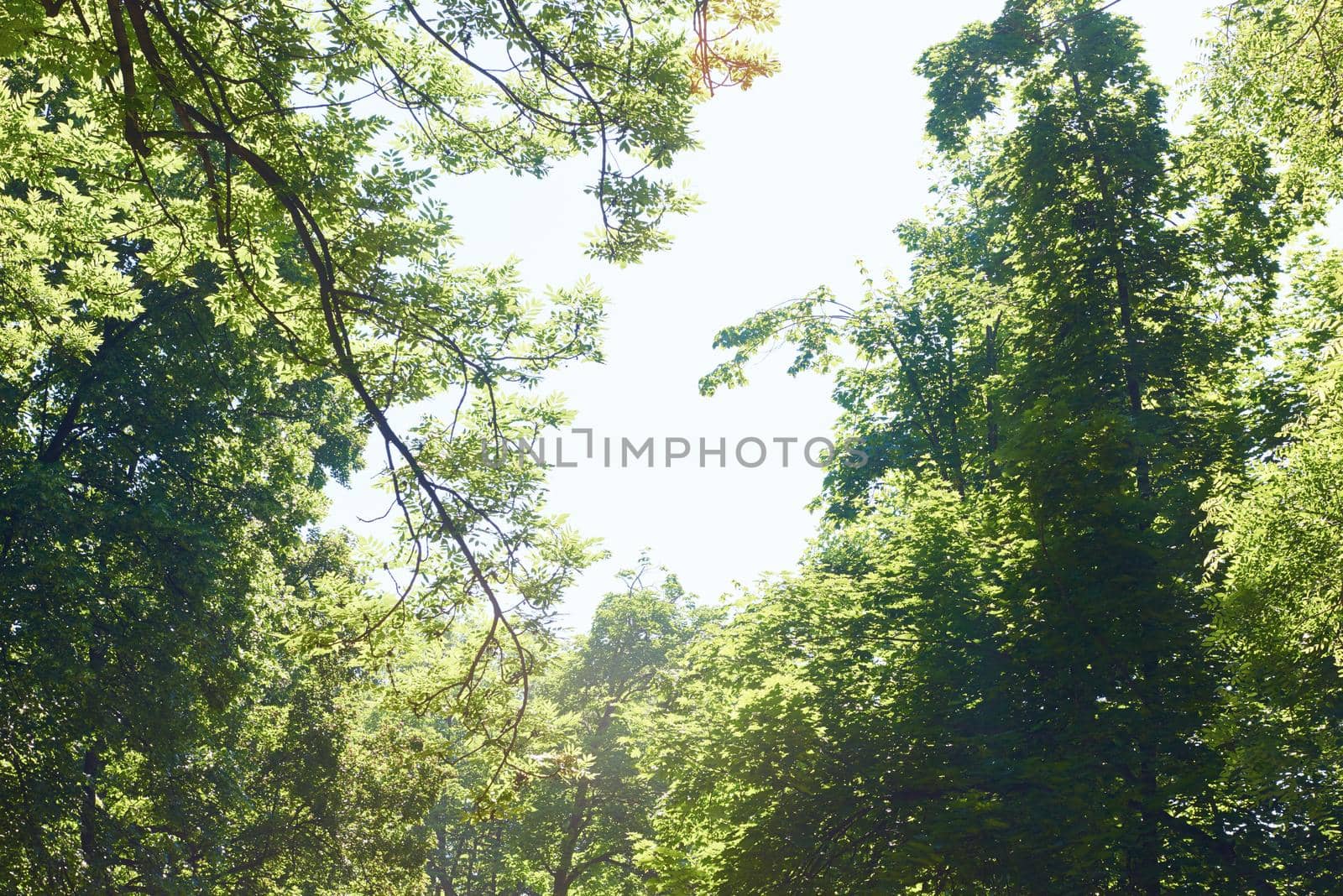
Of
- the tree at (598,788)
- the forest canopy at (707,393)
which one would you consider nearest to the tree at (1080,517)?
the forest canopy at (707,393)

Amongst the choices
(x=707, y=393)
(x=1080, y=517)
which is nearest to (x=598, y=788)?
(x=707, y=393)

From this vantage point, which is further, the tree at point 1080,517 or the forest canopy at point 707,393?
the tree at point 1080,517

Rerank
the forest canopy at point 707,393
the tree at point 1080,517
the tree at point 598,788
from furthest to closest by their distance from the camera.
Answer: the tree at point 598,788 < the tree at point 1080,517 < the forest canopy at point 707,393

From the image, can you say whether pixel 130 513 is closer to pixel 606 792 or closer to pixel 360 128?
pixel 360 128

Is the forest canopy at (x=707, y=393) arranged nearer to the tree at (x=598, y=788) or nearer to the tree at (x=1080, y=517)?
the tree at (x=1080, y=517)

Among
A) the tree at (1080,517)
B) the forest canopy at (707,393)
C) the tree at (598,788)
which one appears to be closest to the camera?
the forest canopy at (707,393)

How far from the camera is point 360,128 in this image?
7.57 metres

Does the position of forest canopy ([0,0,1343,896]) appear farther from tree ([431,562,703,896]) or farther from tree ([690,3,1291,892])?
tree ([431,562,703,896])

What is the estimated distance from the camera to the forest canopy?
6.33 metres

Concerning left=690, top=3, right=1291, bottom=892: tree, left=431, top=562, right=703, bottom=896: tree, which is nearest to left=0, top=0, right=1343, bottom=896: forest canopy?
left=690, top=3, right=1291, bottom=892: tree

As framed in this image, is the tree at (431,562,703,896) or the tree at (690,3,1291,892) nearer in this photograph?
the tree at (690,3,1291,892)

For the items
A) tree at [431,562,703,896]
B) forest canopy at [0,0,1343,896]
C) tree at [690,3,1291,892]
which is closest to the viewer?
forest canopy at [0,0,1343,896]

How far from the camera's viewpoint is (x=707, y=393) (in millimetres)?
18375

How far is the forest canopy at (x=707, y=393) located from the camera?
249 inches
